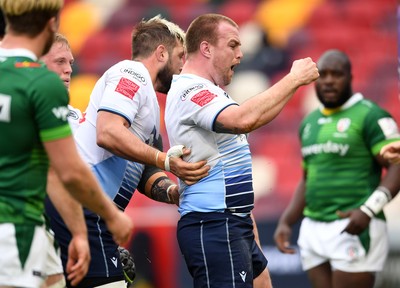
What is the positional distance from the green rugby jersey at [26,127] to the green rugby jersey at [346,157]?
15.0 feet

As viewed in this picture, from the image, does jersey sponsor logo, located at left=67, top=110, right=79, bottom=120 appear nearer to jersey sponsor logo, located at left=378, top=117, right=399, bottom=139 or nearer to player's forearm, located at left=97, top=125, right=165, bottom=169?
player's forearm, located at left=97, top=125, right=165, bottom=169

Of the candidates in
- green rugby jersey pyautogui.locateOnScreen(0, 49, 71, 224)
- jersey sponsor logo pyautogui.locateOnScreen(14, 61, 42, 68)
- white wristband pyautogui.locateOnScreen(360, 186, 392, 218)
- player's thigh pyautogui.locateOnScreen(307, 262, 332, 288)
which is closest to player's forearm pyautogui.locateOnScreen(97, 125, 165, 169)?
green rugby jersey pyautogui.locateOnScreen(0, 49, 71, 224)

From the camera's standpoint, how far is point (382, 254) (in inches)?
329

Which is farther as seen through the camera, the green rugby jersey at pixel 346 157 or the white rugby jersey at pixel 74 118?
the green rugby jersey at pixel 346 157

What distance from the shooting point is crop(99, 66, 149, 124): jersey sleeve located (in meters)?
5.77

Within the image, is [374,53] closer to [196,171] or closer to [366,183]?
[366,183]

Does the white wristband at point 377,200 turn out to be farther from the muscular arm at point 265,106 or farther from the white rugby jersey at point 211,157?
the muscular arm at point 265,106

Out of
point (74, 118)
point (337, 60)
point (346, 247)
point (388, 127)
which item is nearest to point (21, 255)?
point (74, 118)

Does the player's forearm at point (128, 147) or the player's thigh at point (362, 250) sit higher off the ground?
the player's forearm at point (128, 147)

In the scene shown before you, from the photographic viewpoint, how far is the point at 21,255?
13.5 ft

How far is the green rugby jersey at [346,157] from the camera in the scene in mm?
A: 8336

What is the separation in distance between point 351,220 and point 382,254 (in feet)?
1.56

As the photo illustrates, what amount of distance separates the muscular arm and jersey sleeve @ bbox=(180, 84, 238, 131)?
116mm

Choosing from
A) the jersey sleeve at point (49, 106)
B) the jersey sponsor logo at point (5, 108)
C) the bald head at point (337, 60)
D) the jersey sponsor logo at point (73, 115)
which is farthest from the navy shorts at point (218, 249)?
the bald head at point (337, 60)
